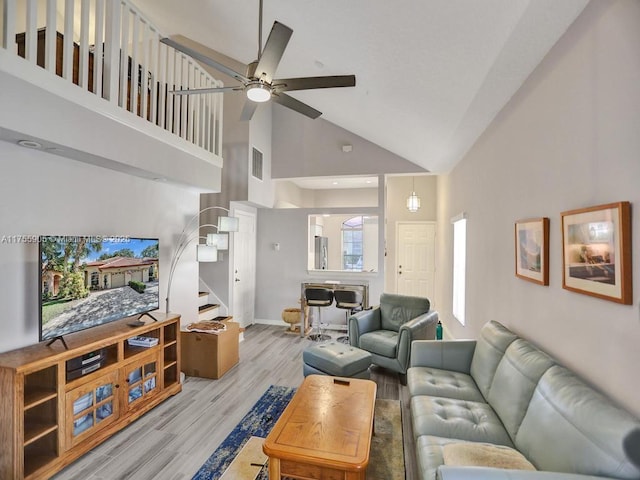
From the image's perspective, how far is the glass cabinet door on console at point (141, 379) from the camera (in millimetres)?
2706

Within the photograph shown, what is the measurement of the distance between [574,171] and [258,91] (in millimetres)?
2102

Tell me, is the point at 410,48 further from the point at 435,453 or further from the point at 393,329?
the point at 393,329

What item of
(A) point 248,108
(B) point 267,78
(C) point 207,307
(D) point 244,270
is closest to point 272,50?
(B) point 267,78

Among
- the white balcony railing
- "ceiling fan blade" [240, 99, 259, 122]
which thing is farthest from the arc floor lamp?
"ceiling fan blade" [240, 99, 259, 122]

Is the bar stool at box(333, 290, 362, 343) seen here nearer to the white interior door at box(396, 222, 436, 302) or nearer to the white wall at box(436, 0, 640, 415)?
the white wall at box(436, 0, 640, 415)

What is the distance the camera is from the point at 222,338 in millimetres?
3668

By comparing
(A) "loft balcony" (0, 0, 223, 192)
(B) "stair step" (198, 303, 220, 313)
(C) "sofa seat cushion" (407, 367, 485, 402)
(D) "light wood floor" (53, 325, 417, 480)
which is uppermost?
(A) "loft balcony" (0, 0, 223, 192)

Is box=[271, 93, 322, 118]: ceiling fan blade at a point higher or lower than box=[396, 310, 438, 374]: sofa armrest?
higher

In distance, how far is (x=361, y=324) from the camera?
13.0 feet

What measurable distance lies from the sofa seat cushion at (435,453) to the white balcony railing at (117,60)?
327 centimetres

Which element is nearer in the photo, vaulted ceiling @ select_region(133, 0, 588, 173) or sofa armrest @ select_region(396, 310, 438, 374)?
vaulted ceiling @ select_region(133, 0, 588, 173)

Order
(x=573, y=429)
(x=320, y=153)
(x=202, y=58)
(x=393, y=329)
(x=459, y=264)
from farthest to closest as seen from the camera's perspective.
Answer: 1. (x=320, y=153)
2. (x=459, y=264)
3. (x=393, y=329)
4. (x=202, y=58)
5. (x=573, y=429)

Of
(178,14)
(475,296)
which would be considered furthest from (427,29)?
(178,14)

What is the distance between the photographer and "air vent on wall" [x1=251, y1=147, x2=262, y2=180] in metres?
5.37
